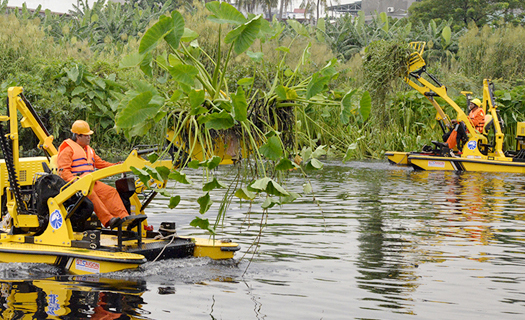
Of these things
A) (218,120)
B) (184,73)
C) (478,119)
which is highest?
(184,73)

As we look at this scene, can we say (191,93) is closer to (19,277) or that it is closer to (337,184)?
(19,277)

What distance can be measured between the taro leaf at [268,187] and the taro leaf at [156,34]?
1436 mm

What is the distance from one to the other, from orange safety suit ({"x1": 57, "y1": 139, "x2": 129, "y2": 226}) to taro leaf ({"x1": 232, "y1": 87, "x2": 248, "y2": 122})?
3006mm

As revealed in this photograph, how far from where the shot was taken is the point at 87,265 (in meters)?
8.05

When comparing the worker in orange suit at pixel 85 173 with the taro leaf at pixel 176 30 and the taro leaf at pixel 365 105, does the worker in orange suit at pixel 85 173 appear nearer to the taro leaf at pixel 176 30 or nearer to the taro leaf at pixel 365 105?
the taro leaf at pixel 176 30

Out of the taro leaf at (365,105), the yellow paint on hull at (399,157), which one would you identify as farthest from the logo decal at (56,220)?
the yellow paint on hull at (399,157)

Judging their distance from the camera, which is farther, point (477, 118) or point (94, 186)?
point (477, 118)

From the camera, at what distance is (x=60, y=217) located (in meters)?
8.45

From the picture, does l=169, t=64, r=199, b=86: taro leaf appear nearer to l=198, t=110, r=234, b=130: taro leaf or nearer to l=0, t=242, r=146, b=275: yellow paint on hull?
l=198, t=110, r=234, b=130: taro leaf

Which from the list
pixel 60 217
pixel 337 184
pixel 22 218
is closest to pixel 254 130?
pixel 60 217

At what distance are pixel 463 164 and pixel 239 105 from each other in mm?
15469

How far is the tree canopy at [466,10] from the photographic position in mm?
45812

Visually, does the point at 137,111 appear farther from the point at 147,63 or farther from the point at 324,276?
the point at 324,276

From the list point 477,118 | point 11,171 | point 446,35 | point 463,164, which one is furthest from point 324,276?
point 446,35
